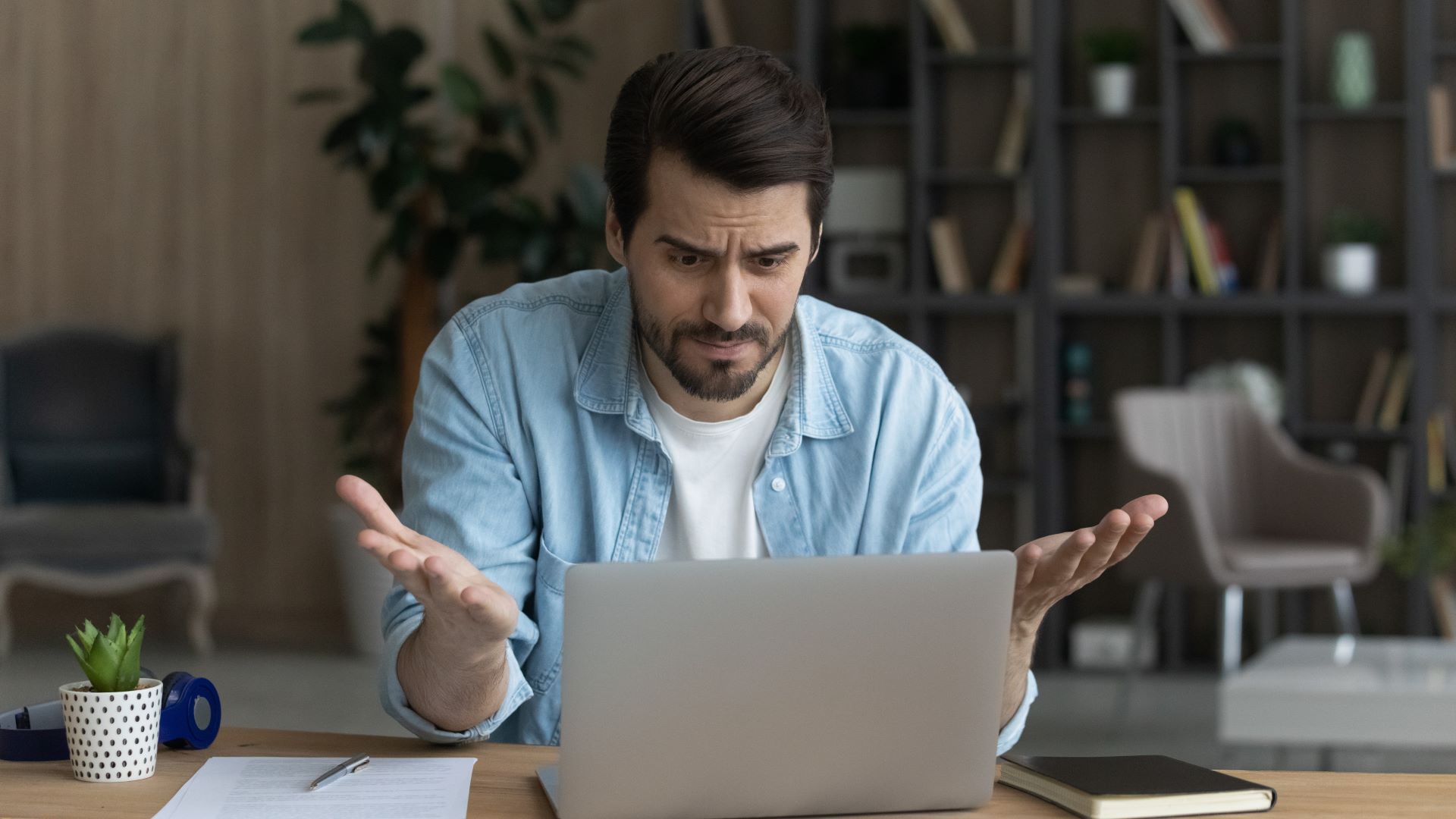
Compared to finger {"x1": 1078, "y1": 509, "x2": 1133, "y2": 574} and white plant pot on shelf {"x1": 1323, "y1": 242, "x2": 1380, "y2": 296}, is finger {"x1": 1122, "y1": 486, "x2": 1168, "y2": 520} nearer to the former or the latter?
finger {"x1": 1078, "y1": 509, "x2": 1133, "y2": 574}

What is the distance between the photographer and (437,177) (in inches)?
190

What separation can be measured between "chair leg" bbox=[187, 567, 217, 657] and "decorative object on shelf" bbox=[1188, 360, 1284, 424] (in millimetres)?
3290

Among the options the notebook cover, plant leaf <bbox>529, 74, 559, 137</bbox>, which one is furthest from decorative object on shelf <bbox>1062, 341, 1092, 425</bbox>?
the notebook cover

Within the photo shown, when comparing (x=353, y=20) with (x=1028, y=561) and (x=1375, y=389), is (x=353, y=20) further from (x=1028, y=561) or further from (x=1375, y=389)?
(x=1028, y=561)

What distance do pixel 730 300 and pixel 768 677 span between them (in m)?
0.52

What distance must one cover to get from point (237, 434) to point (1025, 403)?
9.43 feet

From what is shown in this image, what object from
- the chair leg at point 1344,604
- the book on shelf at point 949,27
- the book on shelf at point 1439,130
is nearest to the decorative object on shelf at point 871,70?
the book on shelf at point 949,27

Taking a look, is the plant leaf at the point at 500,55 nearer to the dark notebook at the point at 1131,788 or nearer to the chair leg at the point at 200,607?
the chair leg at the point at 200,607

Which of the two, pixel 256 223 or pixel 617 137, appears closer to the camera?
pixel 617 137

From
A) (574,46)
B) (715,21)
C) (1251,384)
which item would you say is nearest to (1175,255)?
(1251,384)

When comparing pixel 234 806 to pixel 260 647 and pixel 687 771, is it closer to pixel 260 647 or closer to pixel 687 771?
pixel 687 771

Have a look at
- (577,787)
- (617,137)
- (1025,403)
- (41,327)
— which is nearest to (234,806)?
(577,787)

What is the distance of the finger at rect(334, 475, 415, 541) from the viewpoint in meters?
1.19

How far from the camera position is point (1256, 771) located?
1291 millimetres
